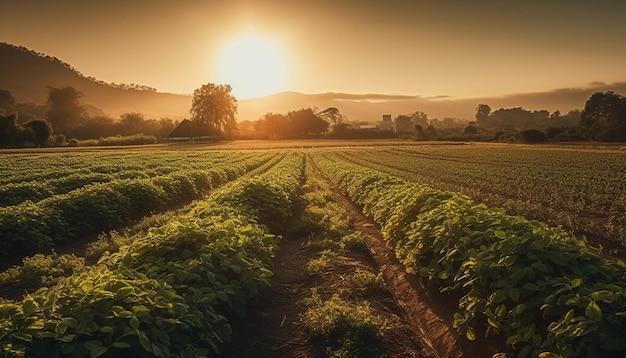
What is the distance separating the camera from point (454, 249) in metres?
6.36

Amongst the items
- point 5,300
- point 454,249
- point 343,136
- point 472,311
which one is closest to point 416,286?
point 454,249

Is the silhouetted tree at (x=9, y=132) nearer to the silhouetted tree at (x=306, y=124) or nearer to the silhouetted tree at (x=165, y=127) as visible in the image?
the silhouetted tree at (x=165, y=127)

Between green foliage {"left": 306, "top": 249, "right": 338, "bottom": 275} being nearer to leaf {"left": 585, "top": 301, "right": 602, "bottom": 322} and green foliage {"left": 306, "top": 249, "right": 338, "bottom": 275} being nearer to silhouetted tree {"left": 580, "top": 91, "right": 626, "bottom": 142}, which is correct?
leaf {"left": 585, "top": 301, "right": 602, "bottom": 322}

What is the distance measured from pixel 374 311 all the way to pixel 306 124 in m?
121

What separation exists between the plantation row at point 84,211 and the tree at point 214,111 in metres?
94.4

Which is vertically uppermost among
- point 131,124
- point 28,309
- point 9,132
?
point 131,124

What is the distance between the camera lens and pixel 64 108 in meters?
128

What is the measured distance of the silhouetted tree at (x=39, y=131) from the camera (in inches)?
2936

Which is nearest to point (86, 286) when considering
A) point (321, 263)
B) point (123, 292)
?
point (123, 292)

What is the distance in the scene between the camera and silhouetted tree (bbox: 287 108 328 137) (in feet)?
413

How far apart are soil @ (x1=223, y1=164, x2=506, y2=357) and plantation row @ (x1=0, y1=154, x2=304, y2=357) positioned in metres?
0.59

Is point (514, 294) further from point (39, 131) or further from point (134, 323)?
point (39, 131)

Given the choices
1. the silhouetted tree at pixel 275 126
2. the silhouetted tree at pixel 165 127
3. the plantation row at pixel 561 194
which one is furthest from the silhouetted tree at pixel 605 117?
the silhouetted tree at pixel 165 127

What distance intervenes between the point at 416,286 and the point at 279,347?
3540 mm
